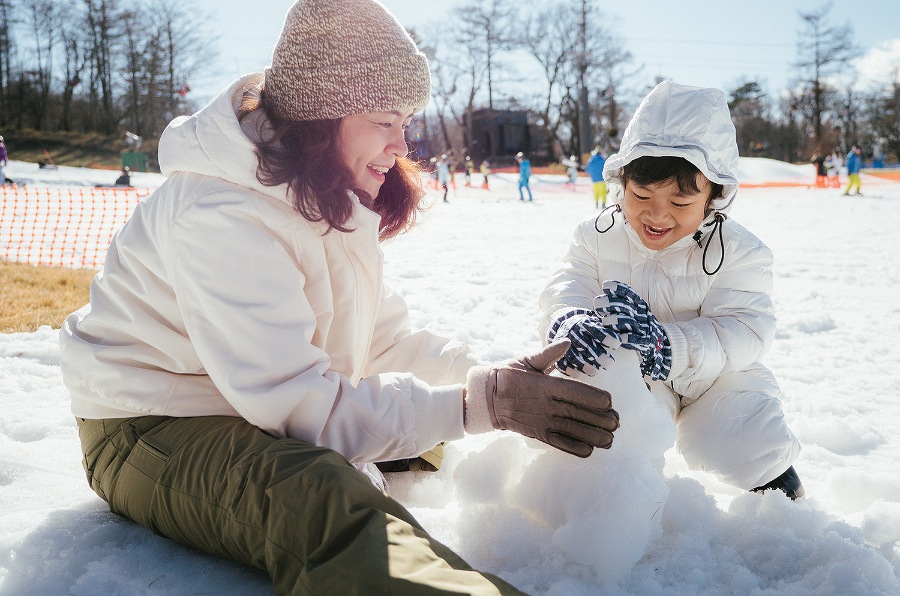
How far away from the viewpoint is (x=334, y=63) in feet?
5.16

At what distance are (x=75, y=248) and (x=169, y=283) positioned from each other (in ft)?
22.9

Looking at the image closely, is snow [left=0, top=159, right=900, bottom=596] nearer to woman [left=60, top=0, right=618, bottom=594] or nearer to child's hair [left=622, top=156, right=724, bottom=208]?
woman [left=60, top=0, right=618, bottom=594]

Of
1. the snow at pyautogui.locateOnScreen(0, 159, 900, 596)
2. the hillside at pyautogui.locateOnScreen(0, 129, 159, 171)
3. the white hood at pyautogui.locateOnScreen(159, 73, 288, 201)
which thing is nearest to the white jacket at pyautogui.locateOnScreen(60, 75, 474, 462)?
the white hood at pyautogui.locateOnScreen(159, 73, 288, 201)

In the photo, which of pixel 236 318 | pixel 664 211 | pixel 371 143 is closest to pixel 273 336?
pixel 236 318

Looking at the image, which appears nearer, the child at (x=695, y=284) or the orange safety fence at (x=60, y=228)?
the child at (x=695, y=284)

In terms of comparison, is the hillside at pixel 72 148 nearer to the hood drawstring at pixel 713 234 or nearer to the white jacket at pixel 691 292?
the white jacket at pixel 691 292

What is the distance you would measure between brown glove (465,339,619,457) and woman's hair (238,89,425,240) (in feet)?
1.67

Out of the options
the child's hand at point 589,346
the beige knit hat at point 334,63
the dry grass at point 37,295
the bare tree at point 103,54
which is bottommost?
the dry grass at point 37,295

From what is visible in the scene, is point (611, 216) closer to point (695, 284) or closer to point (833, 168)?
point (695, 284)

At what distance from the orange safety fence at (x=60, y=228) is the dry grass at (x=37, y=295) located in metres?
1.21

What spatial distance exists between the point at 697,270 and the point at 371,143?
3.66 feet

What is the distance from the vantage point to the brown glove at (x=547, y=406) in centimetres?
146

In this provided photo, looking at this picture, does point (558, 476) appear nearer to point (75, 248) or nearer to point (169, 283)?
point (169, 283)

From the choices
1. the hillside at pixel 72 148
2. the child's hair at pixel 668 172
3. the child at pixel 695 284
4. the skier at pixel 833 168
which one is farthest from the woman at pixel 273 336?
the hillside at pixel 72 148
